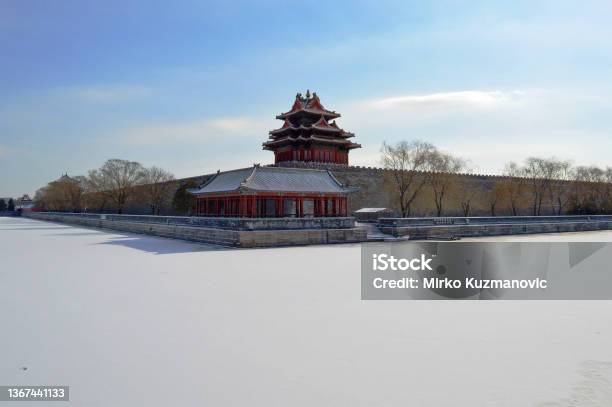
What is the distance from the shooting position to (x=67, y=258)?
16188mm

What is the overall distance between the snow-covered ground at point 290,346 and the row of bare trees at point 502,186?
28215 mm

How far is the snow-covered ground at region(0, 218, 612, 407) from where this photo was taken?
475 centimetres

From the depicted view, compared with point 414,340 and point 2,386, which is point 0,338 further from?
point 414,340

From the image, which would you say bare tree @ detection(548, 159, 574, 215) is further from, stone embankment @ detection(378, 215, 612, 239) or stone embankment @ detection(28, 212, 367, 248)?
stone embankment @ detection(28, 212, 367, 248)

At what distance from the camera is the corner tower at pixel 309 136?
137ft

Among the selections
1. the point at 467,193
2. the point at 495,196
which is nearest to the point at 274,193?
the point at 467,193

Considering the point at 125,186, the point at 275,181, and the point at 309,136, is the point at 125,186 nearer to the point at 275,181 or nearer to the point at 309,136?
the point at 309,136

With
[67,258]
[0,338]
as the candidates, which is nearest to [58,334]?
[0,338]

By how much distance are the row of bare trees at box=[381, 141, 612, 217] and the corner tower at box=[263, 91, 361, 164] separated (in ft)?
21.2

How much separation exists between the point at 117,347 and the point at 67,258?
1157cm

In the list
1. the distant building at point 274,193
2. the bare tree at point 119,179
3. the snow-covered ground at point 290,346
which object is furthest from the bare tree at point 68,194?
the snow-covered ground at point 290,346

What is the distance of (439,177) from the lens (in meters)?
39.1

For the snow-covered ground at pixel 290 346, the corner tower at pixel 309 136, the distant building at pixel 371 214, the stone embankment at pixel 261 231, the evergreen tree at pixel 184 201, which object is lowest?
the snow-covered ground at pixel 290 346

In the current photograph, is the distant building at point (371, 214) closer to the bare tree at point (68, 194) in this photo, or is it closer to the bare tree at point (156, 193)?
the bare tree at point (156, 193)
